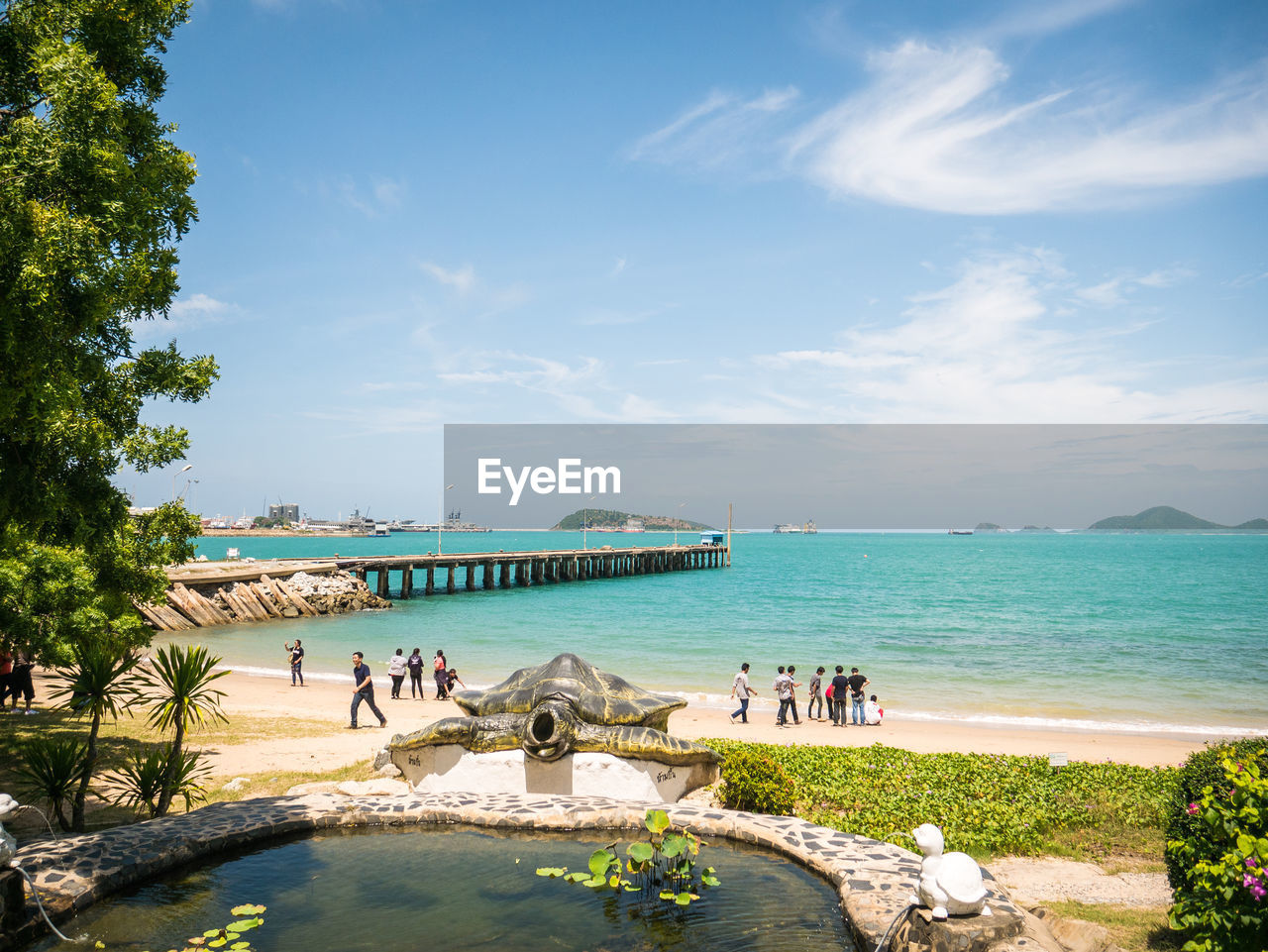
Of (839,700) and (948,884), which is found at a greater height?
(948,884)

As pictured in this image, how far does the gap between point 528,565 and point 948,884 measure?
64.7 meters

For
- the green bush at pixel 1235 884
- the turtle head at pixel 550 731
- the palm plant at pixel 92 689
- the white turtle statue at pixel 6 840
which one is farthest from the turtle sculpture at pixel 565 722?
the green bush at pixel 1235 884

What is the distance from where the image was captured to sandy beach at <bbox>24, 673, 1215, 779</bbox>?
44.7 ft

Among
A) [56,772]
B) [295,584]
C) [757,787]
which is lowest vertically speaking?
[295,584]

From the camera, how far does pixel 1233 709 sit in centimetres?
2264

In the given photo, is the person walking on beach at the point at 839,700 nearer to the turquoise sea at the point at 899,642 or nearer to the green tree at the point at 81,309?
the turquoise sea at the point at 899,642

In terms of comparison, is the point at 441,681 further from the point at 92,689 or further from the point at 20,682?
the point at 92,689

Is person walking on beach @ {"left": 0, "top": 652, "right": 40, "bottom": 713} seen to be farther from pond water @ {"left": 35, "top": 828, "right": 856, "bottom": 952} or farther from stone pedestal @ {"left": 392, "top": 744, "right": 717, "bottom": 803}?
pond water @ {"left": 35, "top": 828, "right": 856, "bottom": 952}

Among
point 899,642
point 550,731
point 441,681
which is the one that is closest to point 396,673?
point 441,681

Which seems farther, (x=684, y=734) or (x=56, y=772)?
(x=684, y=734)

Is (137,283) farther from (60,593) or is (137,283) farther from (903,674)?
(903,674)

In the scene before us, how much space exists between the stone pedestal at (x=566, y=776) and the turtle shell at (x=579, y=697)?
0.63 meters

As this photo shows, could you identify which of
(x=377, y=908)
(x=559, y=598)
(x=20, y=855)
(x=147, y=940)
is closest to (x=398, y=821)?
(x=377, y=908)

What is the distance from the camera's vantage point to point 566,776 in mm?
9398
